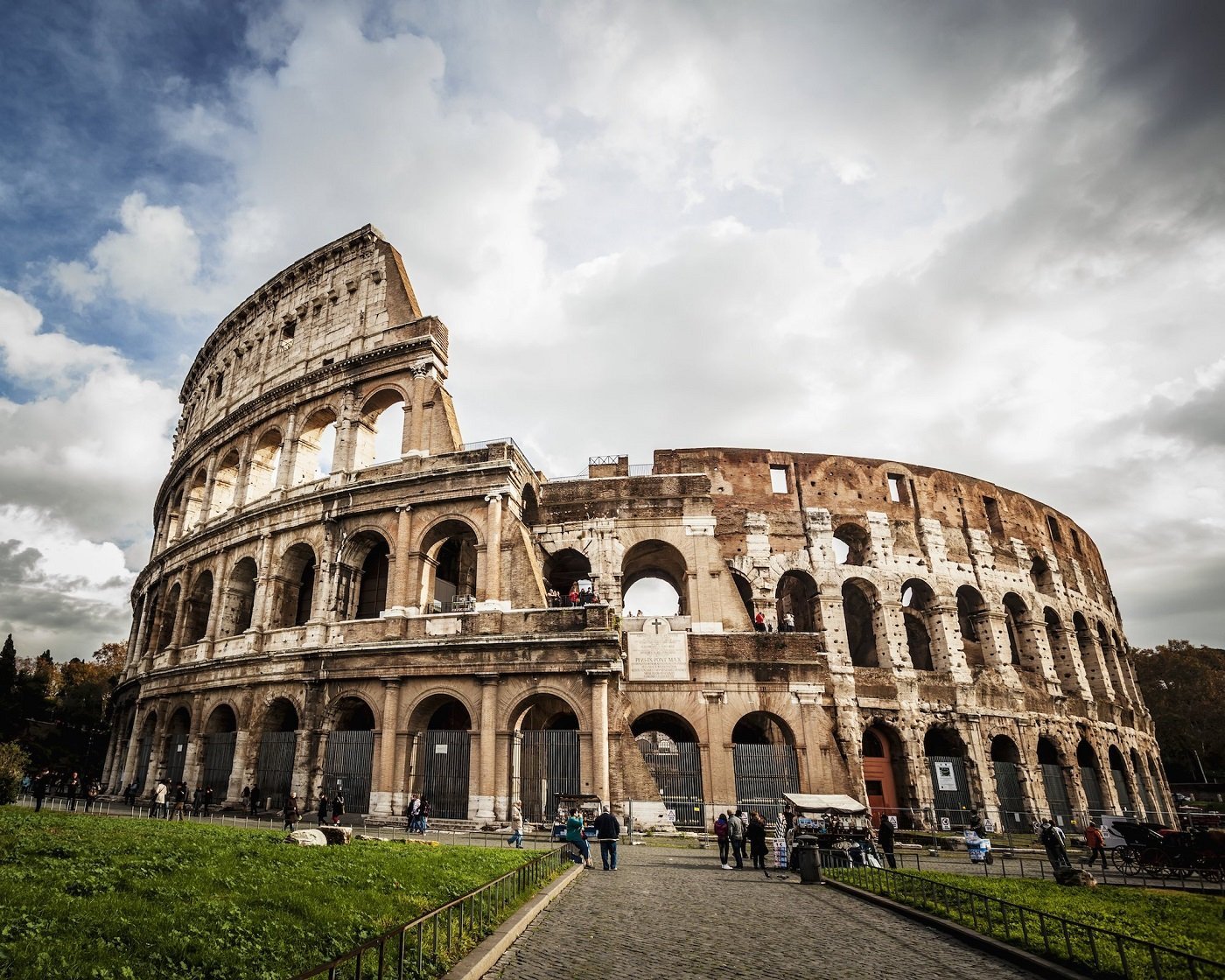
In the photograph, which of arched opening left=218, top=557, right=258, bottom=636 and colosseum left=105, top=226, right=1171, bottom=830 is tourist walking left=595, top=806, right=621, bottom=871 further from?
arched opening left=218, top=557, right=258, bottom=636

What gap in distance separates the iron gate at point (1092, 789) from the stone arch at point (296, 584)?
91.4 feet

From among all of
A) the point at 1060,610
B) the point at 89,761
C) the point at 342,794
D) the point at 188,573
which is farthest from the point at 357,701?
the point at 1060,610

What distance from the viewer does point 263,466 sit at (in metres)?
26.1

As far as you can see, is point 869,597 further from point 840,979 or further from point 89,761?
point 89,761

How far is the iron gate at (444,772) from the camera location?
707 inches

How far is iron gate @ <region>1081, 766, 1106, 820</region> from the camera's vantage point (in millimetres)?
25522

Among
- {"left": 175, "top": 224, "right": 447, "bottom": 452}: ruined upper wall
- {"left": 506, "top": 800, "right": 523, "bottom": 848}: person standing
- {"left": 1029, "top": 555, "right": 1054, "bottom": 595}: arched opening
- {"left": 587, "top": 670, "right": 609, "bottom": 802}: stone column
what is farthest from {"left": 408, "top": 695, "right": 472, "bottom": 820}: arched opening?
{"left": 1029, "top": 555, "right": 1054, "bottom": 595}: arched opening

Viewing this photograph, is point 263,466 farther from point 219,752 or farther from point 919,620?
point 919,620

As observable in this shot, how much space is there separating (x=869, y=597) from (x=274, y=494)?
21.1 meters

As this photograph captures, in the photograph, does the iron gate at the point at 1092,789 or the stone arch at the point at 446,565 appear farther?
the iron gate at the point at 1092,789

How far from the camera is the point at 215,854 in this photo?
827 centimetres

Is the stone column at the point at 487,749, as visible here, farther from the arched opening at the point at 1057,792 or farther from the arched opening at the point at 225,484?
the arched opening at the point at 1057,792

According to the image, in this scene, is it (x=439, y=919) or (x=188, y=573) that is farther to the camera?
(x=188, y=573)

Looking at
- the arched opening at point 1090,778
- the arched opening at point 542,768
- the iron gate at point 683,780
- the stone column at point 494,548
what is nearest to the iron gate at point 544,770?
the arched opening at point 542,768
